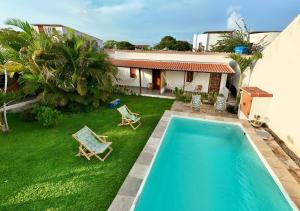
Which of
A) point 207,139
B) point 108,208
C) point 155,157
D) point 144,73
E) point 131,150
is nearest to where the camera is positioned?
point 108,208

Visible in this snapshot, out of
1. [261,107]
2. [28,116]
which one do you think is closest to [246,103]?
[261,107]

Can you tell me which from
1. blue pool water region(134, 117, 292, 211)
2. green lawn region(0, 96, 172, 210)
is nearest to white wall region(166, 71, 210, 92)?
blue pool water region(134, 117, 292, 211)

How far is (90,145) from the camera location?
24.2 ft

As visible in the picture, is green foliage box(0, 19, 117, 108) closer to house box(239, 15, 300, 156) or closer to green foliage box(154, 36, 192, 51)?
house box(239, 15, 300, 156)

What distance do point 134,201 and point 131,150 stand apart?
3.07m

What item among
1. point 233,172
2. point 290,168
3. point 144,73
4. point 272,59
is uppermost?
point 272,59

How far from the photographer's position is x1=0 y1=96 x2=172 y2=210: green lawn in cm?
520

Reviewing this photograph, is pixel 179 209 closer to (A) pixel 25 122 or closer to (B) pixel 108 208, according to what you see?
(B) pixel 108 208

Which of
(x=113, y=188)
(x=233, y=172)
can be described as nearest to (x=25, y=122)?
(x=113, y=188)

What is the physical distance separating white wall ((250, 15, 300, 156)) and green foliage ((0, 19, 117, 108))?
10.9 m

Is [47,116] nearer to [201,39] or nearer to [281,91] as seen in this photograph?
[281,91]

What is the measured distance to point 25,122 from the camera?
10695 mm

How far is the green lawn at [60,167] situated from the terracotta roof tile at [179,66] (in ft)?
27.6

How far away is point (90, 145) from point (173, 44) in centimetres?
Answer: 5088
